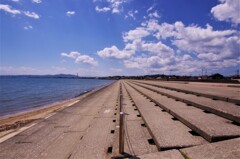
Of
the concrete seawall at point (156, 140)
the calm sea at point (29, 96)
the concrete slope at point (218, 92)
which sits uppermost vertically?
the concrete slope at point (218, 92)

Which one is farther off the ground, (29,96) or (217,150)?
(217,150)

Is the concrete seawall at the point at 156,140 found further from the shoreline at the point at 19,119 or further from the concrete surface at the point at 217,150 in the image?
the shoreline at the point at 19,119

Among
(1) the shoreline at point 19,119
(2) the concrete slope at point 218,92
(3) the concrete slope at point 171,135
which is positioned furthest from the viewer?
(1) the shoreline at point 19,119

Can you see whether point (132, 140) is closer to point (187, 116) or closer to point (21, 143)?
point (187, 116)

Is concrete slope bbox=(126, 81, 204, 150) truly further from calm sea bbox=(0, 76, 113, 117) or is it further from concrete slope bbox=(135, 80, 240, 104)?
calm sea bbox=(0, 76, 113, 117)

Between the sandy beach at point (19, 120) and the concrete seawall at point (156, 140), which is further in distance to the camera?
the sandy beach at point (19, 120)

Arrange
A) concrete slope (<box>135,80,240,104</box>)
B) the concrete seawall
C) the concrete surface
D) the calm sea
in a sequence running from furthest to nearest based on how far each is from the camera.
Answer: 1. the calm sea
2. concrete slope (<box>135,80,240,104</box>)
3. the concrete seawall
4. the concrete surface

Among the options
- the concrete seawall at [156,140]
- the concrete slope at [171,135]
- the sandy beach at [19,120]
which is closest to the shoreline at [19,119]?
the sandy beach at [19,120]

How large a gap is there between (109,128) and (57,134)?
1.88 m

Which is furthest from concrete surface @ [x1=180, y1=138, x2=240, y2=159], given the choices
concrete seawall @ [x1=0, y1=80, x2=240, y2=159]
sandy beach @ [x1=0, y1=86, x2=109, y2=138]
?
sandy beach @ [x1=0, y1=86, x2=109, y2=138]

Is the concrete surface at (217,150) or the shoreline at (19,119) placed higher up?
the concrete surface at (217,150)

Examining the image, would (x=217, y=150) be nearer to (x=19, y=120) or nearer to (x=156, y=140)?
(x=156, y=140)

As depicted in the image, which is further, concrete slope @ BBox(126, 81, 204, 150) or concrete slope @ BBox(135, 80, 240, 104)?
concrete slope @ BBox(135, 80, 240, 104)

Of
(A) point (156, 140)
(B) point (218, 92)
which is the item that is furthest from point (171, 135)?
(B) point (218, 92)
